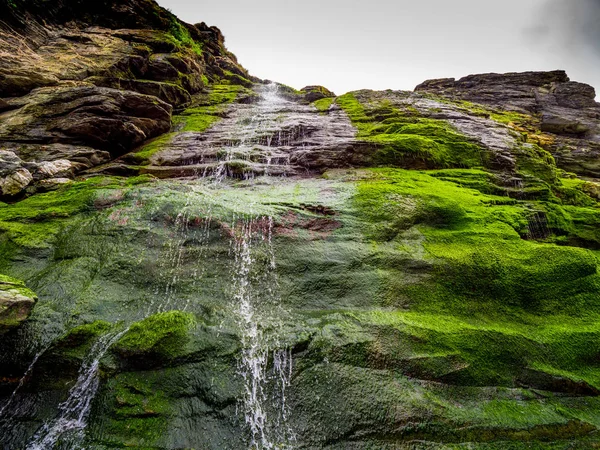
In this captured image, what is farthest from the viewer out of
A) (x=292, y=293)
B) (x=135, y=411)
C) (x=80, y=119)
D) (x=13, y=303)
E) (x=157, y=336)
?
(x=80, y=119)

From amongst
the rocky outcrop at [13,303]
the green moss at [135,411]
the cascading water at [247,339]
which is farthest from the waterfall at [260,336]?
the rocky outcrop at [13,303]

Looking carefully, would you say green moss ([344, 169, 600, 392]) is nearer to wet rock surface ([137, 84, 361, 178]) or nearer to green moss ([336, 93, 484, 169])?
green moss ([336, 93, 484, 169])

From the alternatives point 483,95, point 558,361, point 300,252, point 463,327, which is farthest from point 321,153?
point 483,95

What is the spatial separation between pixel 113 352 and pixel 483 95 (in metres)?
29.6

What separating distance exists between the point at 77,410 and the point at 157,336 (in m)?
1.44

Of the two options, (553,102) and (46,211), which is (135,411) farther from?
(553,102)

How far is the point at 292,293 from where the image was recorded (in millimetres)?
6375

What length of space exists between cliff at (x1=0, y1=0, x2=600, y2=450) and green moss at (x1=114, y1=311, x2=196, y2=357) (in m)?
0.02

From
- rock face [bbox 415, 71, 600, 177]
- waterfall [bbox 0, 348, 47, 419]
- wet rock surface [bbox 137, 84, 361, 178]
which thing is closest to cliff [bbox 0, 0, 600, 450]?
waterfall [bbox 0, 348, 47, 419]

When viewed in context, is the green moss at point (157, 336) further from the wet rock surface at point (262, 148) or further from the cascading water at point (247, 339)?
the wet rock surface at point (262, 148)

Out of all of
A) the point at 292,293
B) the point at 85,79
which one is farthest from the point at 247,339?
the point at 85,79

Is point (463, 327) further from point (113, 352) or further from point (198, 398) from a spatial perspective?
point (113, 352)

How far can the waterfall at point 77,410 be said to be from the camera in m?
4.28

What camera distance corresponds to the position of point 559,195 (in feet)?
34.8
